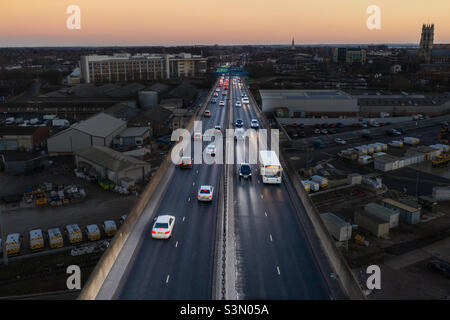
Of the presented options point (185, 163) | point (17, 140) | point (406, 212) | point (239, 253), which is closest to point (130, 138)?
point (17, 140)

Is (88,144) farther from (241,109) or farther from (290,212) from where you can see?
(290,212)

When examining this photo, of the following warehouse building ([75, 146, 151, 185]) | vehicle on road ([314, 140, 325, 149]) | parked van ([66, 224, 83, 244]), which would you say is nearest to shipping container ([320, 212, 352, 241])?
parked van ([66, 224, 83, 244])

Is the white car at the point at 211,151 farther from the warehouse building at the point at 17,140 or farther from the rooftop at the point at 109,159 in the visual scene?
the warehouse building at the point at 17,140

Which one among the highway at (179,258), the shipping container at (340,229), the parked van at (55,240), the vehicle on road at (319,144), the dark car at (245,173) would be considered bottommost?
the parked van at (55,240)

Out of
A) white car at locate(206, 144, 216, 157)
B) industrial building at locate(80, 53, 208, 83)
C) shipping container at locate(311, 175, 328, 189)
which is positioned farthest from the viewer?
industrial building at locate(80, 53, 208, 83)

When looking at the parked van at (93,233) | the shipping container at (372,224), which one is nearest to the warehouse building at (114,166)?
the parked van at (93,233)

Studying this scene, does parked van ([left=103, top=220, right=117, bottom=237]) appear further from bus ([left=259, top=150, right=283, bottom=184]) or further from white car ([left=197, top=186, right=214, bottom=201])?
bus ([left=259, top=150, right=283, bottom=184])
